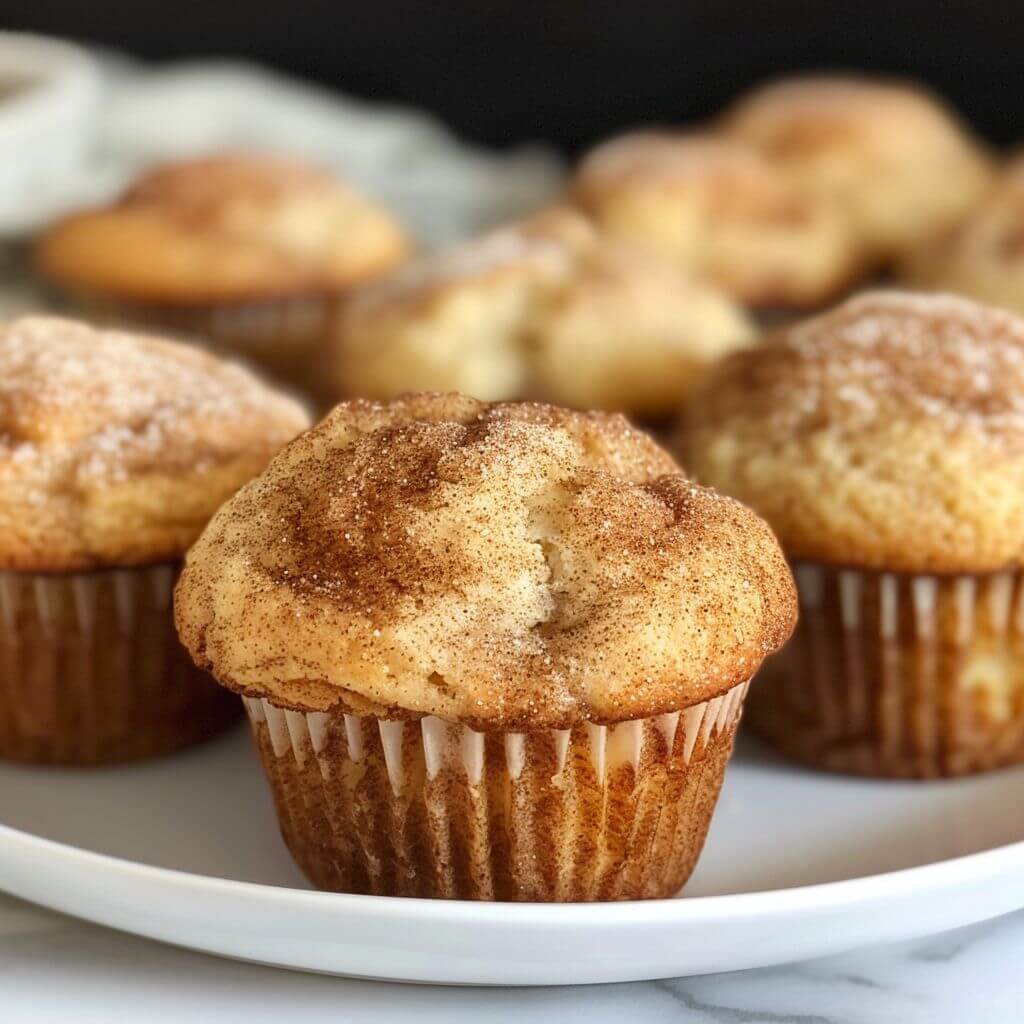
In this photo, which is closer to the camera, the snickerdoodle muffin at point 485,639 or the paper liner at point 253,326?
the snickerdoodle muffin at point 485,639

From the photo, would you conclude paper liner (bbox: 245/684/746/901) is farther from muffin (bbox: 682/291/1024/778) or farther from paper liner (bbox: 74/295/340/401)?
paper liner (bbox: 74/295/340/401)

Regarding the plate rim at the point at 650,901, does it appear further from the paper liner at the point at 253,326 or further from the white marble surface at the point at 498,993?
the paper liner at the point at 253,326

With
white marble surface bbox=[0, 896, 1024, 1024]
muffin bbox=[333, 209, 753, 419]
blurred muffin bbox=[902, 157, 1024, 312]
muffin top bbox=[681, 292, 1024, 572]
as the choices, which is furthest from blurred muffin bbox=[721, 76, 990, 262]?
white marble surface bbox=[0, 896, 1024, 1024]

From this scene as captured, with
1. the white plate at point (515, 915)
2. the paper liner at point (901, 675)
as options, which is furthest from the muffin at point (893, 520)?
the white plate at point (515, 915)

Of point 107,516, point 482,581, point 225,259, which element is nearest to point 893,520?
point 482,581

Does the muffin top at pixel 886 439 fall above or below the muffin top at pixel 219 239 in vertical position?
above

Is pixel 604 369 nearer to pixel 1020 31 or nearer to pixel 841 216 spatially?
pixel 841 216
